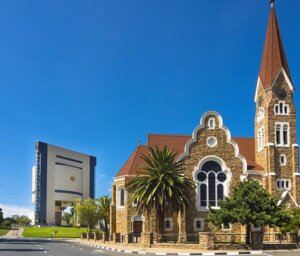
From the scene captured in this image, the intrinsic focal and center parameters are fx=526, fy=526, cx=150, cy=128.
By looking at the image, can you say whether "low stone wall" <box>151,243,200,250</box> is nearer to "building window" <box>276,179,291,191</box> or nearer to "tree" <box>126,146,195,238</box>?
"tree" <box>126,146,195,238</box>

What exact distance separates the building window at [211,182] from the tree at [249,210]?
514 inches

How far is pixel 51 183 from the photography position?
186000 millimetres

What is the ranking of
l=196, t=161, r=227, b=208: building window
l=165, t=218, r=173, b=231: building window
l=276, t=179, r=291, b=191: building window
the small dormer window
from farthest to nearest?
1. the small dormer window
2. l=276, t=179, r=291, b=191: building window
3. l=196, t=161, r=227, b=208: building window
4. l=165, t=218, r=173, b=231: building window

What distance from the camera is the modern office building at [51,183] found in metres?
182

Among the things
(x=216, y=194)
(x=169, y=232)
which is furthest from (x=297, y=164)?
(x=169, y=232)

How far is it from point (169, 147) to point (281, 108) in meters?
13.1

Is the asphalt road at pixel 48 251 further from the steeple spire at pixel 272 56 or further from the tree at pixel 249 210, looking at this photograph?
the steeple spire at pixel 272 56

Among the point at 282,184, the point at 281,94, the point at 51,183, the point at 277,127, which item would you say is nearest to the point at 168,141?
the point at 277,127

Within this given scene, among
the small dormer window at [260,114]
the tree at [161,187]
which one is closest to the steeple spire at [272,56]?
the small dormer window at [260,114]

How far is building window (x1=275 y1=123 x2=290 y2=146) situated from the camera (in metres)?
57.3

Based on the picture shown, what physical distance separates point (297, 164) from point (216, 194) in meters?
9.48

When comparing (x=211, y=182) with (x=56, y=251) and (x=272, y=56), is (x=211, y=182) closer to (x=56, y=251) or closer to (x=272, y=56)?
(x=272, y=56)

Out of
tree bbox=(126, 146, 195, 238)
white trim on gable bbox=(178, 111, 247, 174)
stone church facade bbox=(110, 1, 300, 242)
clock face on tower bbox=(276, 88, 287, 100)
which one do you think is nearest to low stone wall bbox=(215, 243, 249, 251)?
tree bbox=(126, 146, 195, 238)

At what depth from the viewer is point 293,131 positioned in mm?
57594
